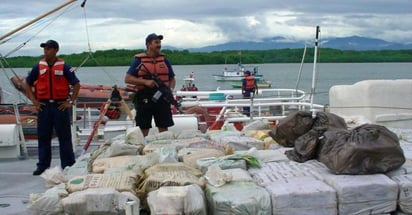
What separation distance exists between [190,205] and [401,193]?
1.52 meters

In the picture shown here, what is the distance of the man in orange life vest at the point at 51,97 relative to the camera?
7105 mm

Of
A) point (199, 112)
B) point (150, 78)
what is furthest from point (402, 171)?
point (199, 112)

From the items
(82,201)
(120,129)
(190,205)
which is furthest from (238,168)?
(120,129)

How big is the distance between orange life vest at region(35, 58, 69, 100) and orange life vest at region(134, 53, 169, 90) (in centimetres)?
88

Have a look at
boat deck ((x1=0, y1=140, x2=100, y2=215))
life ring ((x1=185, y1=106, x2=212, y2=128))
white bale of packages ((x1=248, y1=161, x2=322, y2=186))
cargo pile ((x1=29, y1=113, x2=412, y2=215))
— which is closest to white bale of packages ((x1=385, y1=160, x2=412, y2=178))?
cargo pile ((x1=29, y1=113, x2=412, y2=215))

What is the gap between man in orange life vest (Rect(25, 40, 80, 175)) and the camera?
7.11 metres

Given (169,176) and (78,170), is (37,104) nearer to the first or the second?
(78,170)

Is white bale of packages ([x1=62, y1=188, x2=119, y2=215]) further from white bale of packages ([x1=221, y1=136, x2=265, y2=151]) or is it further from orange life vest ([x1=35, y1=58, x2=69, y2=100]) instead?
orange life vest ([x1=35, y1=58, x2=69, y2=100])

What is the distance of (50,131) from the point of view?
7.32 m

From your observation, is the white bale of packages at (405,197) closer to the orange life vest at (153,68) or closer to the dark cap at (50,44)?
the orange life vest at (153,68)

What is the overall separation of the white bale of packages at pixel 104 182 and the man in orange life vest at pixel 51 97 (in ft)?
8.29

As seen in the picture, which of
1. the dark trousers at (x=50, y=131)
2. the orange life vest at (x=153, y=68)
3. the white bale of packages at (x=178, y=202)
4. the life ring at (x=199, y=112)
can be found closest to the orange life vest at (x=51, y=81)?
the dark trousers at (x=50, y=131)

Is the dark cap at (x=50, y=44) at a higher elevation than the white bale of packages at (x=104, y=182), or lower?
higher

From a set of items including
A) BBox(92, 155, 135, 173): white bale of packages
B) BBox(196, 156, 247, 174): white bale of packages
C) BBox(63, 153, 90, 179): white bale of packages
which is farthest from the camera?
BBox(63, 153, 90, 179): white bale of packages
